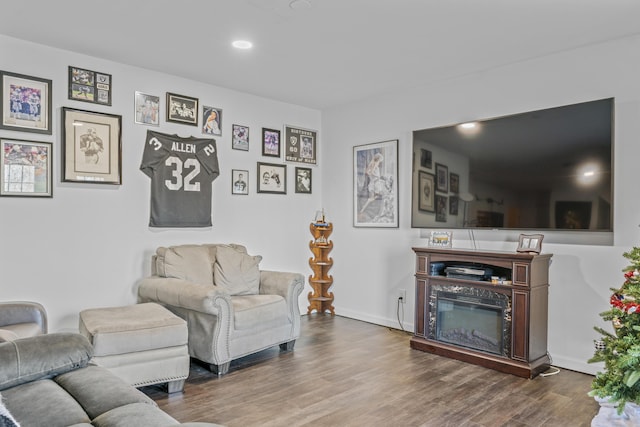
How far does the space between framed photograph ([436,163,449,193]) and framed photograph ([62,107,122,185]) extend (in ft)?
9.75

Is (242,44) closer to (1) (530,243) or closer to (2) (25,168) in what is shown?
(2) (25,168)

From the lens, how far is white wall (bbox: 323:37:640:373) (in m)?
3.23

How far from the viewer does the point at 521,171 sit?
11.9 ft

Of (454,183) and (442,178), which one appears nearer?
(454,183)

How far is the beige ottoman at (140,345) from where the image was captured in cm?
267

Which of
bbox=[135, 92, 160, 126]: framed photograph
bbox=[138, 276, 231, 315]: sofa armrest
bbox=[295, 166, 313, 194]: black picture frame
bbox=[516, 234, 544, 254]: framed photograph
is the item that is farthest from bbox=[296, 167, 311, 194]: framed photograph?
bbox=[516, 234, 544, 254]: framed photograph

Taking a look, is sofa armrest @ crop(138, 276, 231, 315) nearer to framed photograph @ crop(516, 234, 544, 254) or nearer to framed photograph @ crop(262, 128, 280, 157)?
framed photograph @ crop(262, 128, 280, 157)

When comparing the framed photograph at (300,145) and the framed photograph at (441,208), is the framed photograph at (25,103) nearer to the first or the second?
the framed photograph at (300,145)

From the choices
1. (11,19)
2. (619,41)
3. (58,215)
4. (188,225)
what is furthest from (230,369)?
(619,41)

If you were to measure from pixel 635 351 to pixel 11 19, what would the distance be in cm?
427

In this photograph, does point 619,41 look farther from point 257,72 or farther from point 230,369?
point 230,369

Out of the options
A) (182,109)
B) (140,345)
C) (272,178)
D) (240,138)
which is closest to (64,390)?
(140,345)

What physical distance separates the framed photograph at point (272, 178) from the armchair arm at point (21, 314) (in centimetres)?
249

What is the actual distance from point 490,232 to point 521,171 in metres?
0.62
